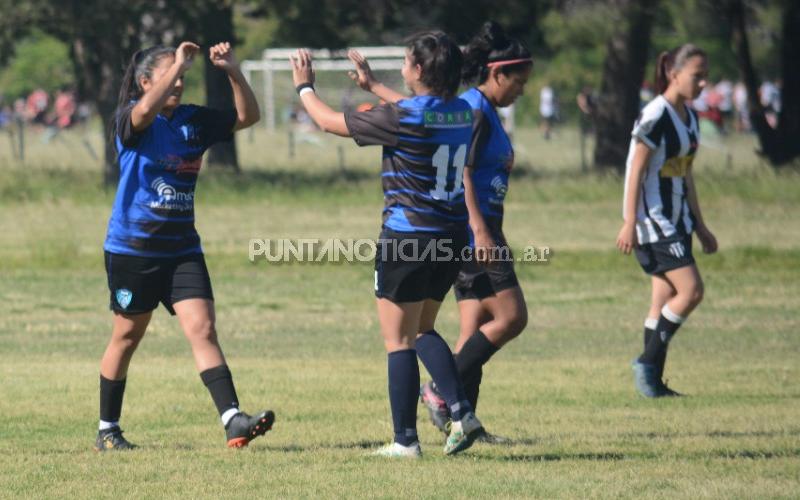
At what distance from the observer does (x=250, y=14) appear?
97.3ft

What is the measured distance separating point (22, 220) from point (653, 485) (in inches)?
641

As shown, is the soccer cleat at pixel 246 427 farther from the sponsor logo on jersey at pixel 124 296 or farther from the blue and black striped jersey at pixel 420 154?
the blue and black striped jersey at pixel 420 154

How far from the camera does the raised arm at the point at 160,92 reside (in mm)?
6535

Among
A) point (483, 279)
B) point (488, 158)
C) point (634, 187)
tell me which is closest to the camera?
point (488, 158)

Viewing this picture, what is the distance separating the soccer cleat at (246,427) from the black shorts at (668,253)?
341 centimetres

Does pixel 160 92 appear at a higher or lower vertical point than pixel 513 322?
higher

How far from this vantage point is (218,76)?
31047 millimetres

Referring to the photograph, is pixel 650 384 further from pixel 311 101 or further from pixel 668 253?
pixel 311 101

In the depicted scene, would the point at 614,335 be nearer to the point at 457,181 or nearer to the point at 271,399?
the point at 271,399

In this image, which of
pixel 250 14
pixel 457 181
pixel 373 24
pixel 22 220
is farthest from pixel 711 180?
pixel 457 181

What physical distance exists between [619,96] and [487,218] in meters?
23.9

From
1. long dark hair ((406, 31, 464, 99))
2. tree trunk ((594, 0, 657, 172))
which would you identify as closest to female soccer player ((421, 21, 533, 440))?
long dark hair ((406, 31, 464, 99))

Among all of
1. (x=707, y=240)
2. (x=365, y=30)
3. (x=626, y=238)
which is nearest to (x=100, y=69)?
(x=365, y=30)

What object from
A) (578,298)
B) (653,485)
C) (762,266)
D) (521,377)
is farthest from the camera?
(762,266)
